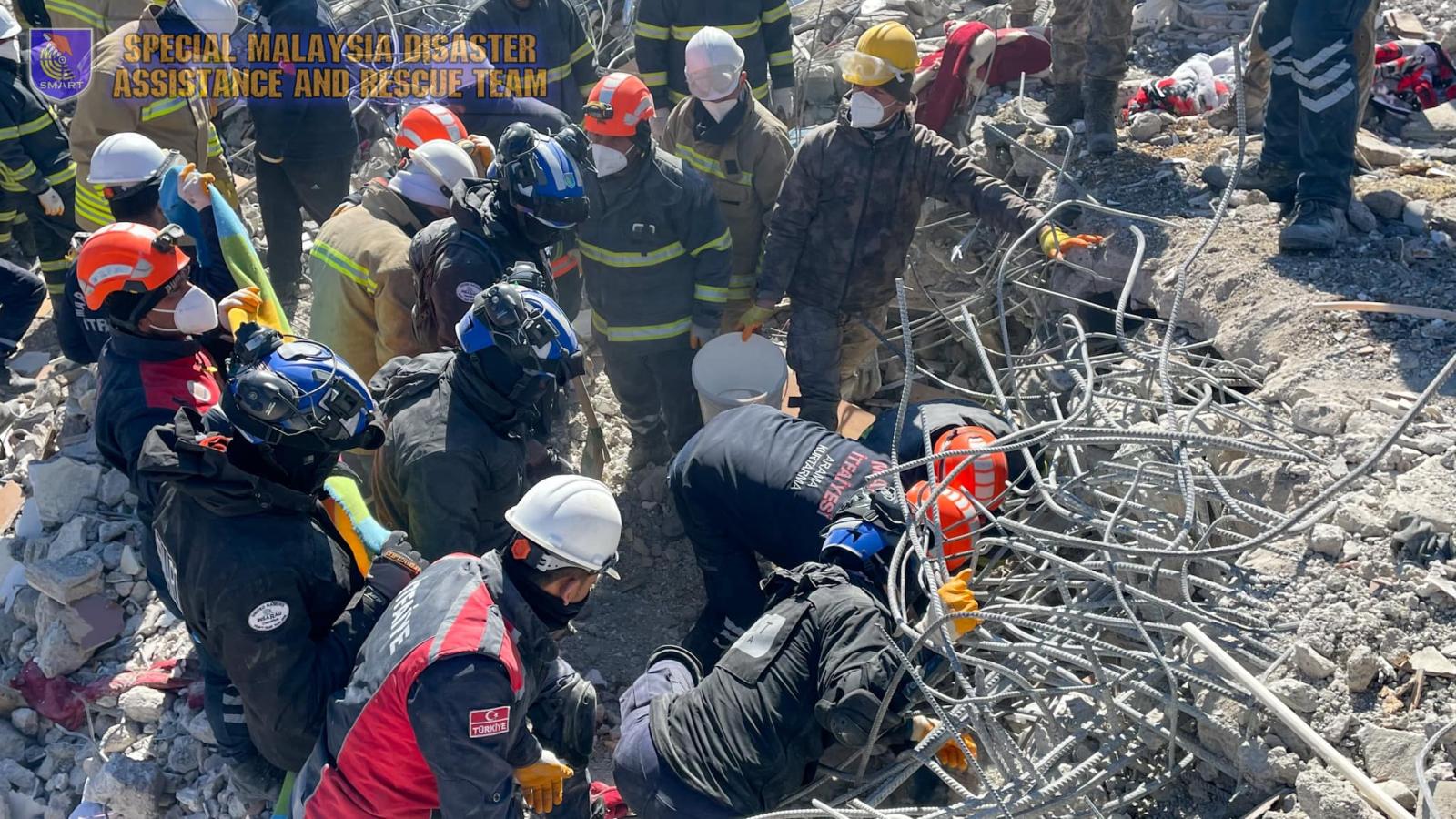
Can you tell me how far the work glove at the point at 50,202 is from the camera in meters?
6.78

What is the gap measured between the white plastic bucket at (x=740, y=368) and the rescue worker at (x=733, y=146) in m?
0.40

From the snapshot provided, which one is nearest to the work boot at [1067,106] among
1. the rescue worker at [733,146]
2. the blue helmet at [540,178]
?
the rescue worker at [733,146]

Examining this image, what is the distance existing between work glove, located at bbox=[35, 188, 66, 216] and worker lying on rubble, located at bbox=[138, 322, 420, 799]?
3.89m

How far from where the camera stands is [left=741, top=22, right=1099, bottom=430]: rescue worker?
5426 mm

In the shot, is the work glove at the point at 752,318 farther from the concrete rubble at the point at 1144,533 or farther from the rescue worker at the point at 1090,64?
the rescue worker at the point at 1090,64

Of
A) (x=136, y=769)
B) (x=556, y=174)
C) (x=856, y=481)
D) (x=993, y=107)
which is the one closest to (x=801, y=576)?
(x=856, y=481)

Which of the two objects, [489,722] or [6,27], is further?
[6,27]

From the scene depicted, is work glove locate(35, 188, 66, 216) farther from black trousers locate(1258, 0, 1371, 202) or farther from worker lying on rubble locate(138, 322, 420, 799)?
black trousers locate(1258, 0, 1371, 202)

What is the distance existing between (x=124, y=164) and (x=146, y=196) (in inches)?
5.9

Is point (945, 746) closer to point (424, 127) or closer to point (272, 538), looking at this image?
point (272, 538)

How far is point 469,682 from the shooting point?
3172mm

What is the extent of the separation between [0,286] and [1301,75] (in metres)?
6.92

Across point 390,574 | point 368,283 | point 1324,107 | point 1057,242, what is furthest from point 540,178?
point 1324,107

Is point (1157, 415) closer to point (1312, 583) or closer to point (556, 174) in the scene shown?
point (1312, 583)
